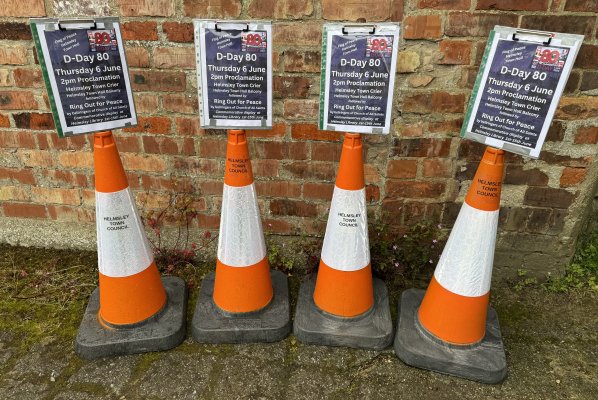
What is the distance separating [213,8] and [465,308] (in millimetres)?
1904

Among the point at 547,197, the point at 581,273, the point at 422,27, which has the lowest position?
the point at 581,273

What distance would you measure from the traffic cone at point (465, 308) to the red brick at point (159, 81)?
1580 millimetres

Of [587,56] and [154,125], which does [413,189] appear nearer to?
[587,56]

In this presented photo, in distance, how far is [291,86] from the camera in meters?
2.49

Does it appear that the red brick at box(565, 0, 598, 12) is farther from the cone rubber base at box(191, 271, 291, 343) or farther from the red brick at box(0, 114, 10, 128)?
the red brick at box(0, 114, 10, 128)

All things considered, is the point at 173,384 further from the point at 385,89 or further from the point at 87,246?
the point at 385,89

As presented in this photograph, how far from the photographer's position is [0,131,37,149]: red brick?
2.79 meters

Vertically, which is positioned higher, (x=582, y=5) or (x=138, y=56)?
(x=582, y=5)

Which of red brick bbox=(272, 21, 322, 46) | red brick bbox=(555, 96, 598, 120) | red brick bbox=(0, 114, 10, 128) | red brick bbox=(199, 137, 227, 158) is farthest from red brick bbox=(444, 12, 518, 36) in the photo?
red brick bbox=(0, 114, 10, 128)

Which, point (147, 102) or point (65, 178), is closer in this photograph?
point (147, 102)

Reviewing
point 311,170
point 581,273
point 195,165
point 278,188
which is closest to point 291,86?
point 311,170

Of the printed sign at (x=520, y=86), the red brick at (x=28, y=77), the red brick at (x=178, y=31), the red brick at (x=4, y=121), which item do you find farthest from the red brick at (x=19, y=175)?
the printed sign at (x=520, y=86)

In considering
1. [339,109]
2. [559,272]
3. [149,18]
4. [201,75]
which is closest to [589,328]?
[559,272]

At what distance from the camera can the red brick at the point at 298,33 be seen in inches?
92.4
